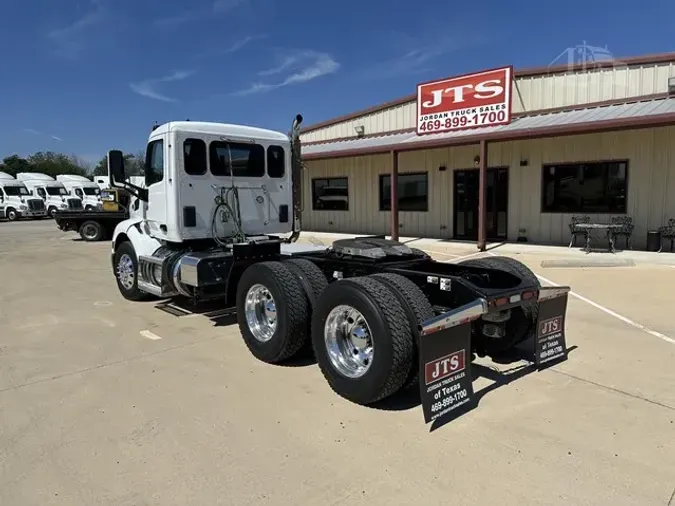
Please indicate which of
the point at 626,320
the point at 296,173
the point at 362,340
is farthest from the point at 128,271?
the point at 626,320

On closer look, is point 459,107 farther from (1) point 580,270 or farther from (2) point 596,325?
(2) point 596,325

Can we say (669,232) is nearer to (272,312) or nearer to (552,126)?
(552,126)

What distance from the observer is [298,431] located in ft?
11.8

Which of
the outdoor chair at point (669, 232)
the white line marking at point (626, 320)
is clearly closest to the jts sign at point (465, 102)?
the outdoor chair at point (669, 232)

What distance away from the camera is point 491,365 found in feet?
16.0

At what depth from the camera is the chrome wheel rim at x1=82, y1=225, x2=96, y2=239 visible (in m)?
19.7

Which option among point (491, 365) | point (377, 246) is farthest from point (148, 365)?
point (491, 365)

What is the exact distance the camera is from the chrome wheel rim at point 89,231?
19.7m

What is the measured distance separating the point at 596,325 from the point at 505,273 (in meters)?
2.29

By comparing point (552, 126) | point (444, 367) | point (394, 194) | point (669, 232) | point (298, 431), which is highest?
point (552, 126)

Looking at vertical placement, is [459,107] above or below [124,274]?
above

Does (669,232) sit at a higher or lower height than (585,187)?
lower

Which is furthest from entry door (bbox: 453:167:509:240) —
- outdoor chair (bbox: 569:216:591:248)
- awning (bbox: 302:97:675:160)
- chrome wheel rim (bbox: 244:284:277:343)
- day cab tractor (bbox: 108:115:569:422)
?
chrome wheel rim (bbox: 244:284:277:343)

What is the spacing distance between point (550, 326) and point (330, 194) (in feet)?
53.7
